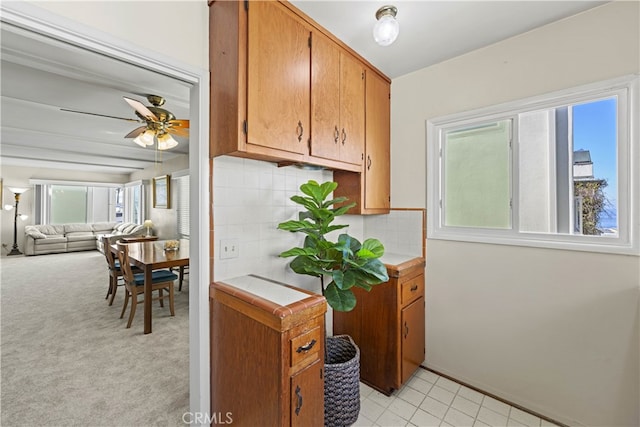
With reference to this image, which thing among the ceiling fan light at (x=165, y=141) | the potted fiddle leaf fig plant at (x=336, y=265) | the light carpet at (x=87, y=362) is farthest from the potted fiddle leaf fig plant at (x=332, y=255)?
the ceiling fan light at (x=165, y=141)

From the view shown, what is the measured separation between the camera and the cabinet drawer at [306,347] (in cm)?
115

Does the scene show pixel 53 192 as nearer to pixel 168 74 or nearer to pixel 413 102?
pixel 168 74

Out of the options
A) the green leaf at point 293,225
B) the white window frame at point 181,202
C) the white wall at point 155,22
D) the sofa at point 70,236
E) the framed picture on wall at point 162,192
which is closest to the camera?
the white wall at point 155,22

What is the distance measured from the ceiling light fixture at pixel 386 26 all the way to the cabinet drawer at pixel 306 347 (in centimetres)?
155

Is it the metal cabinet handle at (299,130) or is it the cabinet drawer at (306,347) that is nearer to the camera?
the cabinet drawer at (306,347)

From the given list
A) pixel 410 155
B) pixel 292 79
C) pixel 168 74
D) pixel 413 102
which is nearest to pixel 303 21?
pixel 292 79

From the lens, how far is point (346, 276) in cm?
151

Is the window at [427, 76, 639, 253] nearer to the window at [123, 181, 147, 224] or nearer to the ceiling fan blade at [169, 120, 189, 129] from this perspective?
the ceiling fan blade at [169, 120, 189, 129]

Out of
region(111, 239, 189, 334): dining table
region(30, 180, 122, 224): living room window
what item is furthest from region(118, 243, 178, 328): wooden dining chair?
region(30, 180, 122, 224): living room window

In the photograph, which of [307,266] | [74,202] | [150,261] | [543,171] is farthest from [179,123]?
[74,202]

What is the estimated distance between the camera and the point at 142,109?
252 cm

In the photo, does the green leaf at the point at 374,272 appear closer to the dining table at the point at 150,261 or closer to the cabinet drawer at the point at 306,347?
the cabinet drawer at the point at 306,347

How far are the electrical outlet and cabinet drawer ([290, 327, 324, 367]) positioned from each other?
0.66 metres

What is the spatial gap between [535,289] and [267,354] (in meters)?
1.75
